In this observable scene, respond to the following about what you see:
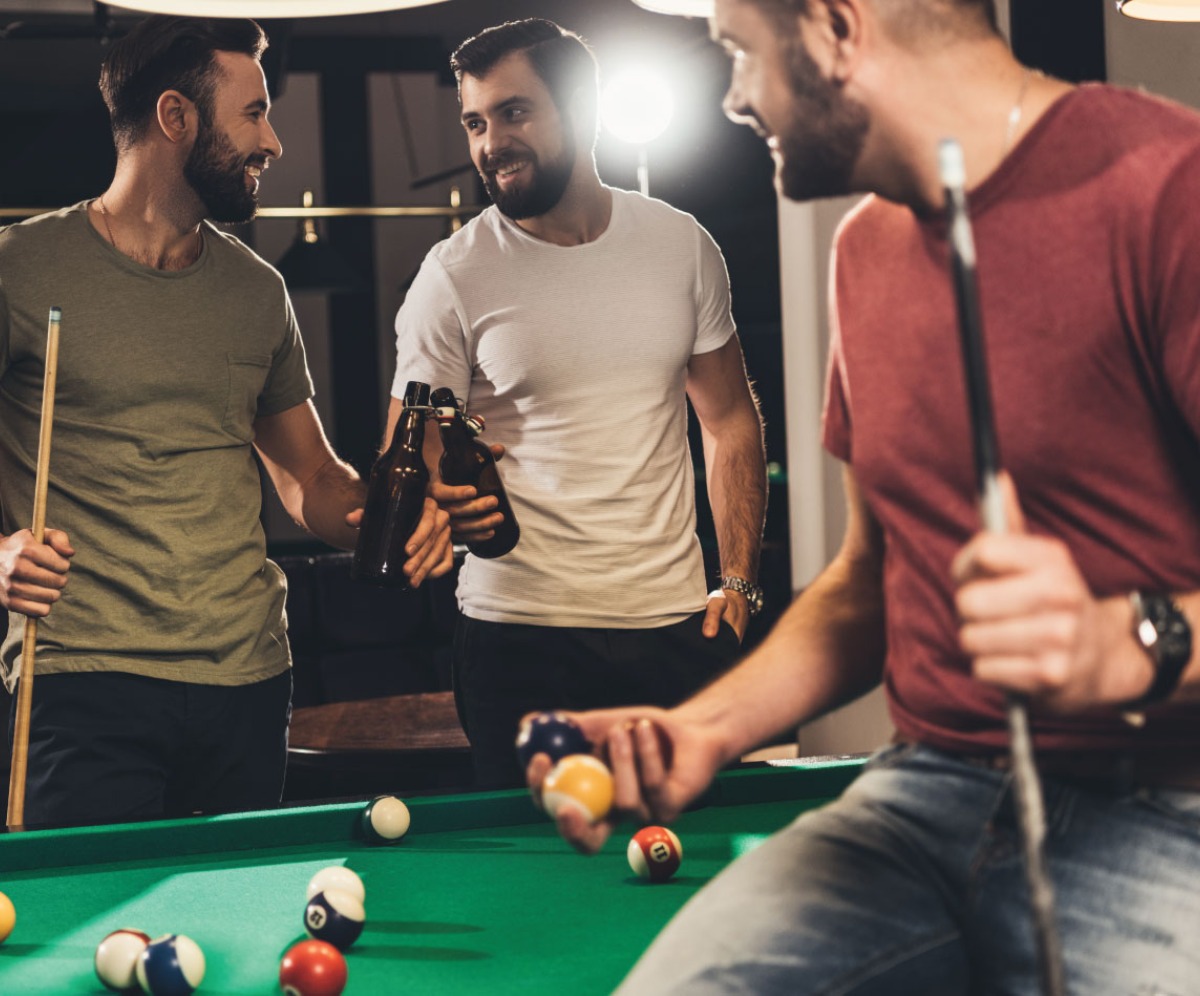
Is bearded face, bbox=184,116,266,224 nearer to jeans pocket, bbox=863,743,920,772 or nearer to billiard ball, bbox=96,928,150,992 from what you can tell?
billiard ball, bbox=96,928,150,992

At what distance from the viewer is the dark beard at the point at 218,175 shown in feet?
9.20

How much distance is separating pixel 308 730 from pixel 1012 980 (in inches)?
114

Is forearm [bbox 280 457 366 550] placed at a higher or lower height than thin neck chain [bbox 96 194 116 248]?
lower

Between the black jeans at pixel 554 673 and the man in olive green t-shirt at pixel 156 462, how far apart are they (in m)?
0.31

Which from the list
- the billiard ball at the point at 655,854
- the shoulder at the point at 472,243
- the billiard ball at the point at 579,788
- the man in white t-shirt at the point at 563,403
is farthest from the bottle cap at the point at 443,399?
the billiard ball at the point at 579,788

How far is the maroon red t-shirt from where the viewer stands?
1.24m

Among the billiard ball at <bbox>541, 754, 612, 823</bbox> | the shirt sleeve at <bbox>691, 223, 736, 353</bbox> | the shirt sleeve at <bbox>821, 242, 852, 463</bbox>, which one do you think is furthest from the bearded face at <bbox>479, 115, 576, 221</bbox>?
the billiard ball at <bbox>541, 754, 612, 823</bbox>

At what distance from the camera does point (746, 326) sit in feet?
22.2

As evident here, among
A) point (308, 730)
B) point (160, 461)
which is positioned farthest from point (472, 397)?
point (308, 730)

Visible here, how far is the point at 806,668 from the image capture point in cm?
158

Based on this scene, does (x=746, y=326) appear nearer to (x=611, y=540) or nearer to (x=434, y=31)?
(x=434, y=31)

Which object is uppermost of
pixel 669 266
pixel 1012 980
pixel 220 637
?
pixel 669 266

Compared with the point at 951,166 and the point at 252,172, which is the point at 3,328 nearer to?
the point at 252,172

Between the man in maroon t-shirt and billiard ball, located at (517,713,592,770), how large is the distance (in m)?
0.03
